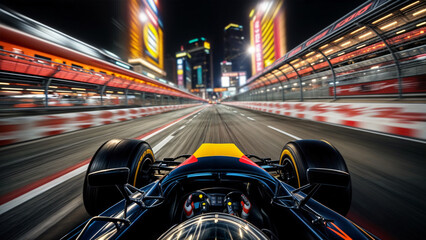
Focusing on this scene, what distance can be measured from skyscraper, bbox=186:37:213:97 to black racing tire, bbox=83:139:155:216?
166692mm

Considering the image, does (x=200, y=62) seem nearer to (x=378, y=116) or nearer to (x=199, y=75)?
(x=199, y=75)

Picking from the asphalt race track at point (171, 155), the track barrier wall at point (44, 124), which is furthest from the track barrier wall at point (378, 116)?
the track barrier wall at point (44, 124)

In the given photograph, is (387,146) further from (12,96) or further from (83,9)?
(83,9)

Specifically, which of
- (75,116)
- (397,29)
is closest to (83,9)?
(75,116)

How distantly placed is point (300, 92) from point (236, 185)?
39.2ft

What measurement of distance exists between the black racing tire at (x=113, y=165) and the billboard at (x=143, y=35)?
5573 cm

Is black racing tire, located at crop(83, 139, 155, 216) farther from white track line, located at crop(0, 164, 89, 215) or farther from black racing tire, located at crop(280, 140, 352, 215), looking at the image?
black racing tire, located at crop(280, 140, 352, 215)

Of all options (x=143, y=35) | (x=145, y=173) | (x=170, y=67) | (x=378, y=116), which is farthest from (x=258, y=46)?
(x=170, y=67)

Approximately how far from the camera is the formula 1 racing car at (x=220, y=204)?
0.78 metres

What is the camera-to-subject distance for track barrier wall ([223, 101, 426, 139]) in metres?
3.77

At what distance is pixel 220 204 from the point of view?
1122 millimetres

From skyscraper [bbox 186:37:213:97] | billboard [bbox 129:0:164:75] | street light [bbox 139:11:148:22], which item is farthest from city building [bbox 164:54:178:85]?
street light [bbox 139:11:148:22]

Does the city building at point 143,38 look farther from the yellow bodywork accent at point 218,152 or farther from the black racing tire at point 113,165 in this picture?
the yellow bodywork accent at point 218,152

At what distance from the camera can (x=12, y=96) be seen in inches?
235
